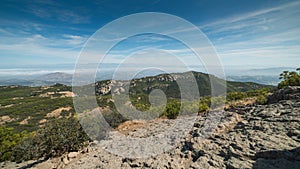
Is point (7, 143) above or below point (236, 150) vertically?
below

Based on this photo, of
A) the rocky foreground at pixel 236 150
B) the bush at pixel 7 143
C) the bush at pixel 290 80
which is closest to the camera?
the rocky foreground at pixel 236 150

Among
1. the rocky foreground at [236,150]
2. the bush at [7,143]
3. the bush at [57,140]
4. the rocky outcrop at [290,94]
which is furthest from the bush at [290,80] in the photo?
the bush at [7,143]

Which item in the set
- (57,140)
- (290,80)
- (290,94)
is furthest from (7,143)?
(290,80)

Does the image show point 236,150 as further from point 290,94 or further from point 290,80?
point 290,80

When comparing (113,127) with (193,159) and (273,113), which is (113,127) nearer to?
(193,159)

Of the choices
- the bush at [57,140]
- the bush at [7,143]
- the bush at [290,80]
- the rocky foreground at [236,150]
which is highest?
the bush at [290,80]

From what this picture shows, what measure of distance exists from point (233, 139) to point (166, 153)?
545 centimetres

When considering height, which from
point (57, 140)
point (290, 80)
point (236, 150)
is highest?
point (290, 80)

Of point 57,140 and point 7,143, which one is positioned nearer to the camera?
point 57,140

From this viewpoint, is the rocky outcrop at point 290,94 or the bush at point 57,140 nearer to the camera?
Answer: the rocky outcrop at point 290,94

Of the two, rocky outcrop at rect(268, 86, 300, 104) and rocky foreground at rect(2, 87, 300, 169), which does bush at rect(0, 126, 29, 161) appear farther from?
rocky outcrop at rect(268, 86, 300, 104)

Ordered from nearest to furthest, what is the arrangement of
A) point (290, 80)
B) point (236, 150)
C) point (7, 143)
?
1. point (236, 150)
2. point (290, 80)
3. point (7, 143)

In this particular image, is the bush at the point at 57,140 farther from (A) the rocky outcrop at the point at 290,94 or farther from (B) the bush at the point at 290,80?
(B) the bush at the point at 290,80

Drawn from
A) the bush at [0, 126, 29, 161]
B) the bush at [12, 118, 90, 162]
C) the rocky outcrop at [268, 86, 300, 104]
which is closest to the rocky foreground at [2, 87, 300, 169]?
the rocky outcrop at [268, 86, 300, 104]
